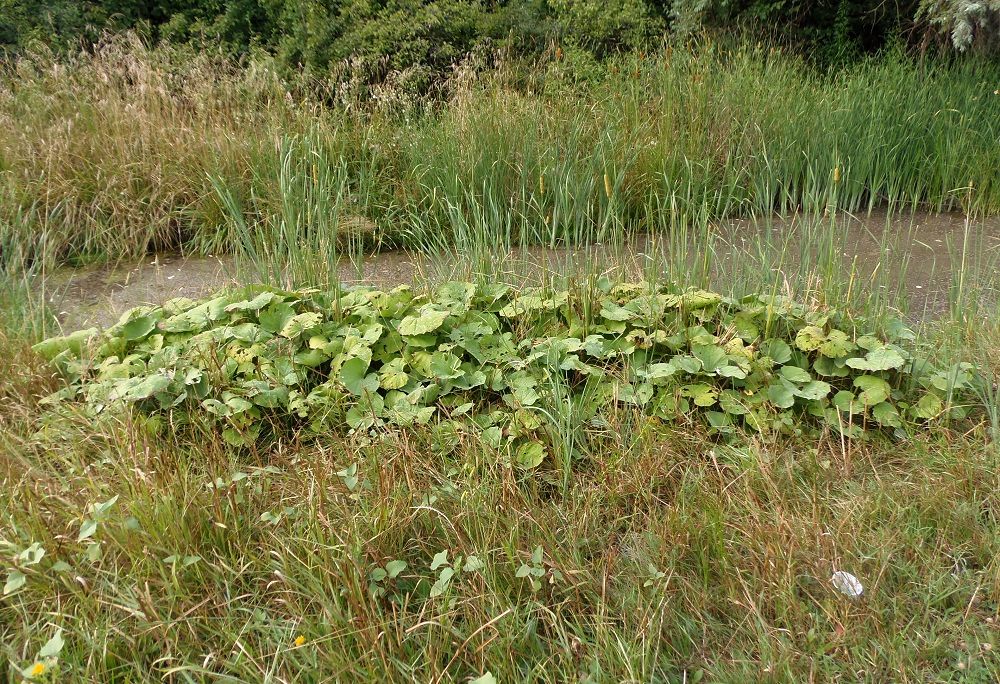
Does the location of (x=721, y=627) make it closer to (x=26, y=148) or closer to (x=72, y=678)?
(x=72, y=678)

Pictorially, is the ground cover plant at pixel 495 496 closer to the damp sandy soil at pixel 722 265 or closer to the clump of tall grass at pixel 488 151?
the damp sandy soil at pixel 722 265

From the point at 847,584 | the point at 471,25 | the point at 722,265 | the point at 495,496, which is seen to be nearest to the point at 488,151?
the point at 722,265

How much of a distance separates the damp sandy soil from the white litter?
1530mm

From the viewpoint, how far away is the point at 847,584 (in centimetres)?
217

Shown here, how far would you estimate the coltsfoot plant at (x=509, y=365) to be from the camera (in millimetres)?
2867

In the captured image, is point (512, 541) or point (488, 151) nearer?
point (512, 541)

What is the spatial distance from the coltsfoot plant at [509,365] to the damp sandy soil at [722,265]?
0.31 meters

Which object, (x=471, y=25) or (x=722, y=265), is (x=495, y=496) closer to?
(x=722, y=265)

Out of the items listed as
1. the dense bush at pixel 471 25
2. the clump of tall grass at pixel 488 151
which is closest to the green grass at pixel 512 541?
the clump of tall grass at pixel 488 151

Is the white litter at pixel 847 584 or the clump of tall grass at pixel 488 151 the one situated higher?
the clump of tall grass at pixel 488 151

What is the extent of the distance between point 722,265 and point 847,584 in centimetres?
191

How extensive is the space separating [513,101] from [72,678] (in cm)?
477

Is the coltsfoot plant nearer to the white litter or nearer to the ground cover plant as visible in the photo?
the ground cover plant

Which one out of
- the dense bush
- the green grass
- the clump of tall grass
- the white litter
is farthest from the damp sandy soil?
the dense bush
